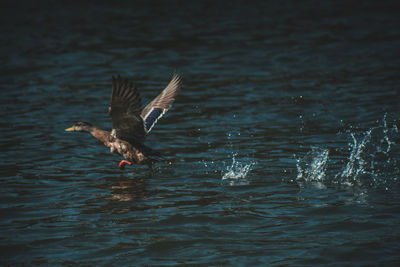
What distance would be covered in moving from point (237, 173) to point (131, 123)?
1.67 m

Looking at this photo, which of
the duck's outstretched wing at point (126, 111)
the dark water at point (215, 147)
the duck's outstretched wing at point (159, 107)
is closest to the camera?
the dark water at point (215, 147)

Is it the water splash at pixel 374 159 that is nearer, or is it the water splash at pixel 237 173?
the water splash at pixel 374 159

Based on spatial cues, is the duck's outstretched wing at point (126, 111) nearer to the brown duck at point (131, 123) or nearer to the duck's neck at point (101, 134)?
the brown duck at point (131, 123)

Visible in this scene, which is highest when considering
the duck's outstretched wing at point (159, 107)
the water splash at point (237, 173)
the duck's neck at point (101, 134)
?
the duck's outstretched wing at point (159, 107)

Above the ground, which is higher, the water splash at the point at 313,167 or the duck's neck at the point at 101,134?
the duck's neck at the point at 101,134

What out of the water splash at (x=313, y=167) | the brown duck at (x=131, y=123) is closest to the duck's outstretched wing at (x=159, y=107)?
the brown duck at (x=131, y=123)

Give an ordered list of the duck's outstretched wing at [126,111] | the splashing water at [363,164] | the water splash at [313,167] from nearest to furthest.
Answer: the duck's outstretched wing at [126,111], the splashing water at [363,164], the water splash at [313,167]

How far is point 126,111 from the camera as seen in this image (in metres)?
8.09

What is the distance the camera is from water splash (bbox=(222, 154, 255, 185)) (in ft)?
27.6

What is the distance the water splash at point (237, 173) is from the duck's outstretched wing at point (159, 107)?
50.3 inches

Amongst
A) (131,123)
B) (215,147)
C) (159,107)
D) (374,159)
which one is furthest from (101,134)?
(374,159)

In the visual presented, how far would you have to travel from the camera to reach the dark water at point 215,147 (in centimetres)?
639

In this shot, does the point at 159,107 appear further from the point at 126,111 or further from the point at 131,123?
the point at 126,111

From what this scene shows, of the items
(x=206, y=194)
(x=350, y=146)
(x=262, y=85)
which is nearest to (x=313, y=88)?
(x=262, y=85)
